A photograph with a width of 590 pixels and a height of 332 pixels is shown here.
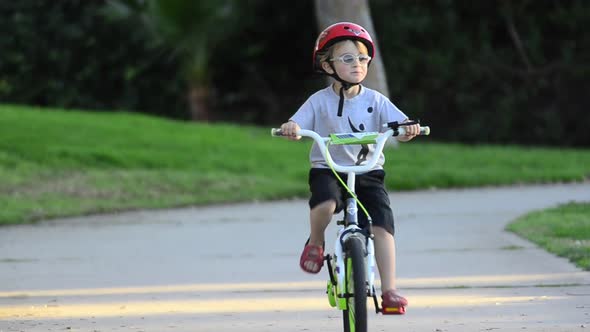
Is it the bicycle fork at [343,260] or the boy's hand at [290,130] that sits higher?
the boy's hand at [290,130]

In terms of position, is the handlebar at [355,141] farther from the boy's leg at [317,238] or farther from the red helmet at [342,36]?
the red helmet at [342,36]

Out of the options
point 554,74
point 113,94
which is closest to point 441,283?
point 554,74

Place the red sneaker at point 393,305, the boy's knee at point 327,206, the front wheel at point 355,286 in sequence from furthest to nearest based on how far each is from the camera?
the boy's knee at point 327,206
the red sneaker at point 393,305
the front wheel at point 355,286

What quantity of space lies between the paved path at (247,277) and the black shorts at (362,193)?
771mm

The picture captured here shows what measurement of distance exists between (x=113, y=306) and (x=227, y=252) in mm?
2412

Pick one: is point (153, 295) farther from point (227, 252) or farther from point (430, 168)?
point (430, 168)

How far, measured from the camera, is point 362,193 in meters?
5.95

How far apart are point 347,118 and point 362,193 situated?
1.18 feet

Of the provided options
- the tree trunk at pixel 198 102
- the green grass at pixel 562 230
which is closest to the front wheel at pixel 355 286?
the green grass at pixel 562 230

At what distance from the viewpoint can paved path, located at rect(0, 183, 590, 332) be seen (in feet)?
21.9

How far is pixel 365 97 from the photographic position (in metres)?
6.05

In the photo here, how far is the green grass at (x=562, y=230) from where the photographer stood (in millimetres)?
8750

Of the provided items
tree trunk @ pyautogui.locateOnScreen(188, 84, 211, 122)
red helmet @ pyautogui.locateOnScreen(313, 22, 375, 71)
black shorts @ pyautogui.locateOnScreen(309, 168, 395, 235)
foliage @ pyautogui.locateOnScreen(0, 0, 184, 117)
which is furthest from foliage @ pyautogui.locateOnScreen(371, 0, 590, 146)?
black shorts @ pyautogui.locateOnScreen(309, 168, 395, 235)

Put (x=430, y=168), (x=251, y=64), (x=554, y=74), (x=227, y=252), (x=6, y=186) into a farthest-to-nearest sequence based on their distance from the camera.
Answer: (x=251, y=64)
(x=554, y=74)
(x=430, y=168)
(x=6, y=186)
(x=227, y=252)
